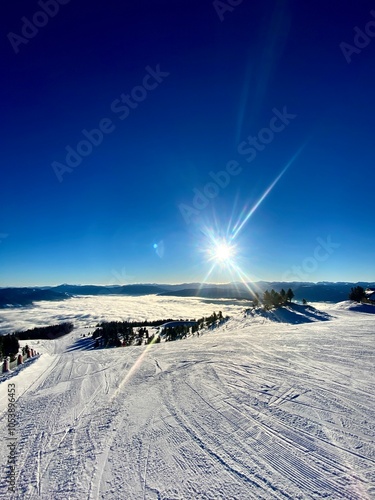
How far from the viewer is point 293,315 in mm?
38875

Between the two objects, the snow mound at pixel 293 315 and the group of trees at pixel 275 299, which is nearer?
the snow mound at pixel 293 315

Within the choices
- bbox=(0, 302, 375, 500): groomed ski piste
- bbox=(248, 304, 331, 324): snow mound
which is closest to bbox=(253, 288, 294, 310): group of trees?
bbox=(248, 304, 331, 324): snow mound

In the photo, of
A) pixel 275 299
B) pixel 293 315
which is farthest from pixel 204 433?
pixel 275 299

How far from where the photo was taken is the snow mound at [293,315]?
3525 centimetres

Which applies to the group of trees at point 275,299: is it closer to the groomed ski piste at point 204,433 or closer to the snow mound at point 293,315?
the snow mound at point 293,315

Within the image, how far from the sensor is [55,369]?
498 inches

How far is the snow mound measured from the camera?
3525 cm

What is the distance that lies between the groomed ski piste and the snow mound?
89.0ft

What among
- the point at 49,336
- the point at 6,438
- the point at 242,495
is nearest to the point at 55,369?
the point at 6,438

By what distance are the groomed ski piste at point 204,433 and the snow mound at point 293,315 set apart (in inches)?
1068

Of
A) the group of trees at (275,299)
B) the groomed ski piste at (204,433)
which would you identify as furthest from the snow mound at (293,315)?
the groomed ski piste at (204,433)

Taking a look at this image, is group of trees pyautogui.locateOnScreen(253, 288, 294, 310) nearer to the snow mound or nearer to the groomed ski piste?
the snow mound

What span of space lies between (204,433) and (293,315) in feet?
122

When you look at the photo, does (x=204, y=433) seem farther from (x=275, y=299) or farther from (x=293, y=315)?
(x=275, y=299)
